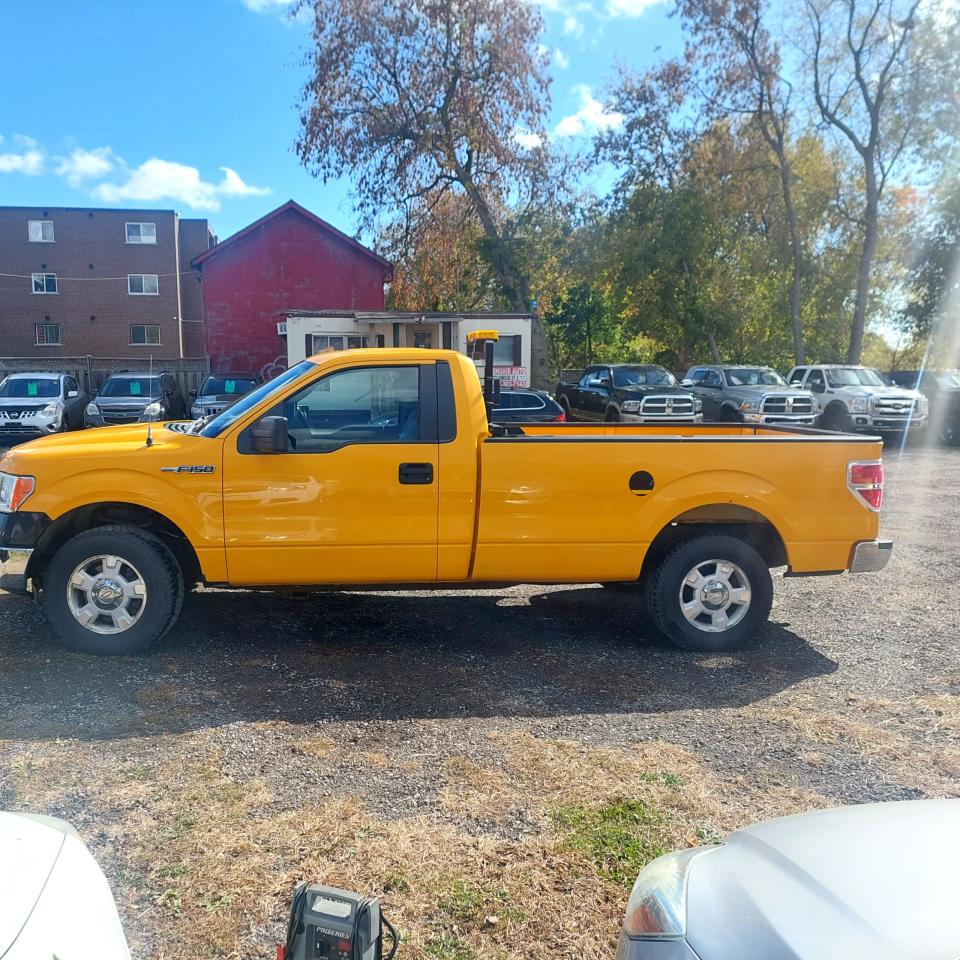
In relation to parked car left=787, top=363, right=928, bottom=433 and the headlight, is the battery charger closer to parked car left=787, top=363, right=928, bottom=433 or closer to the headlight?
the headlight

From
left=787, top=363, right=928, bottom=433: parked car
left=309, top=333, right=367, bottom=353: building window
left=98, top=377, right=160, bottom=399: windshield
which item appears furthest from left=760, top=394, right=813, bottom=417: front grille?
left=98, top=377, right=160, bottom=399: windshield

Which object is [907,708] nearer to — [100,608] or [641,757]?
[641,757]

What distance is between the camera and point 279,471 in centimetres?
498

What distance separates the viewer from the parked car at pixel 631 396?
1967cm

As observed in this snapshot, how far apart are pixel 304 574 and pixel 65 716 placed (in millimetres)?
1468

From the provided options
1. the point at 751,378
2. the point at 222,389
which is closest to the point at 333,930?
the point at 222,389

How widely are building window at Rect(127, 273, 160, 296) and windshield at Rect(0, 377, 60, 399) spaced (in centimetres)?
2181

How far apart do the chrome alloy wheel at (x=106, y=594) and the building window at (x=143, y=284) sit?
3957 cm

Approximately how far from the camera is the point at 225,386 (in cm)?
2166

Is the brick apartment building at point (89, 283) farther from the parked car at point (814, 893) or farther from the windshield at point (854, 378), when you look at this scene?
the parked car at point (814, 893)

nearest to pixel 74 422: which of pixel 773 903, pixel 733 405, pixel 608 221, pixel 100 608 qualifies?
pixel 733 405

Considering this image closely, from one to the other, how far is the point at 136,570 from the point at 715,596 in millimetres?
3575

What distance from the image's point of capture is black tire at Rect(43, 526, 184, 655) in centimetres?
498

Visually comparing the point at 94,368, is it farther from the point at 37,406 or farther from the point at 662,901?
the point at 662,901
